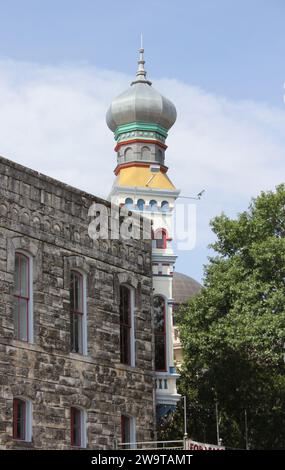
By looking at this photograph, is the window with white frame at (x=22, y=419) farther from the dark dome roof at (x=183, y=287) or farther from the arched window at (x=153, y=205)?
the dark dome roof at (x=183, y=287)

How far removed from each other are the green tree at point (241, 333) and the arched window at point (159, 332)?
3.23 m

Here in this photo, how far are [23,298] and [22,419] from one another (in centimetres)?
330

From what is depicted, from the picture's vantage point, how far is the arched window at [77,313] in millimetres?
33219

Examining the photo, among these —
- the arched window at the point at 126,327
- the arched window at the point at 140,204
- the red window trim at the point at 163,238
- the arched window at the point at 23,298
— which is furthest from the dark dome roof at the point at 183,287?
the arched window at the point at 23,298

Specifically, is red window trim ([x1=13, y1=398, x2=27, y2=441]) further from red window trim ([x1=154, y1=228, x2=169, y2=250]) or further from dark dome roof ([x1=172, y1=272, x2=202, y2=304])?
dark dome roof ([x1=172, y1=272, x2=202, y2=304])

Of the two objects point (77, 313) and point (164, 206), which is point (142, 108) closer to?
point (164, 206)

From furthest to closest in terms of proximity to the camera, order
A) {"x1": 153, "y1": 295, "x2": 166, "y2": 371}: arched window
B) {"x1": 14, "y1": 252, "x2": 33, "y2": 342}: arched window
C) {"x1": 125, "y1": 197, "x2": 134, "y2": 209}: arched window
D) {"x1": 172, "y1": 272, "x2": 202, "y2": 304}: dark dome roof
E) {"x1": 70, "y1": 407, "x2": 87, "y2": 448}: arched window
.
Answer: {"x1": 172, "y1": 272, "x2": 202, "y2": 304}: dark dome roof < {"x1": 125, "y1": 197, "x2": 134, "y2": 209}: arched window < {"x1": 153, "y1": 295, "x2": 166, "y2": 371}: arched window < {"x1": 70, "y1": 407, "x2": 87, "y2": 448}: arched window < {"x1": 14, "y1": 252, "x2": 33, "y2": 342}: arched window

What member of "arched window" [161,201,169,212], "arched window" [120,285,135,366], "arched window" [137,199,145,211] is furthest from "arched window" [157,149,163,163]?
"arched window" [120,285,135,366]

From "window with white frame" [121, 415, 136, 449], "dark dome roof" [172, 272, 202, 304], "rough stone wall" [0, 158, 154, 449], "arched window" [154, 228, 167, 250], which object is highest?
"dark dome roof" [172, 272, 202, 304]

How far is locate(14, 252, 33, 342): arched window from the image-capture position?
31.2 meters

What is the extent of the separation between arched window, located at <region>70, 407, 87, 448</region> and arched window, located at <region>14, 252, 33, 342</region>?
114 inches

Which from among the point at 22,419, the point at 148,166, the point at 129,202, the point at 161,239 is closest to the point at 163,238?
the point at 161,239

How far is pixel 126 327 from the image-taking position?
35562 mm
